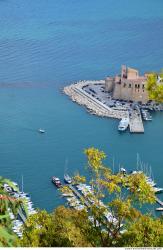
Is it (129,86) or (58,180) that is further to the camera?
(129,86)

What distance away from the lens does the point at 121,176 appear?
17.1 ft

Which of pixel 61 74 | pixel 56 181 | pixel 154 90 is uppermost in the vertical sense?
pixel 61 74

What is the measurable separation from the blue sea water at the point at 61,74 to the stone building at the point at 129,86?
146 cm

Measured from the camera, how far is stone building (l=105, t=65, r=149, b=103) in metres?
21.5

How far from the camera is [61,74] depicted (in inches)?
962

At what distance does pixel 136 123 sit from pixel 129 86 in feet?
7.86

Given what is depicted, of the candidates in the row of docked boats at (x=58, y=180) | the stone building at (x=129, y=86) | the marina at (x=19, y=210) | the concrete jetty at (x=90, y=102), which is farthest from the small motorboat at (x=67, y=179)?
the stone building at (x=129, y=86)

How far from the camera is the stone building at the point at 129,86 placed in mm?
21531

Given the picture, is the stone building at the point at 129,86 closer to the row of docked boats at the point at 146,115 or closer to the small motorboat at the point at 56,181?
the row of docked boats at the point at 146,115

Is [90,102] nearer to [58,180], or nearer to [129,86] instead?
[129,86]

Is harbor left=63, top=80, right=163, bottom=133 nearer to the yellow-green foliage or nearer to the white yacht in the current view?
the white yacht

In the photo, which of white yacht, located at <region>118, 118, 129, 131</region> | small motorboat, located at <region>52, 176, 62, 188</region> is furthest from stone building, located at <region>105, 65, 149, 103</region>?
small motorboat, located at <region>52, 176, 62, 188</region>

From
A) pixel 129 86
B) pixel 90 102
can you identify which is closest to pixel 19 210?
pixel 90 102

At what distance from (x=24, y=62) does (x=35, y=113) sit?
5799 mm
